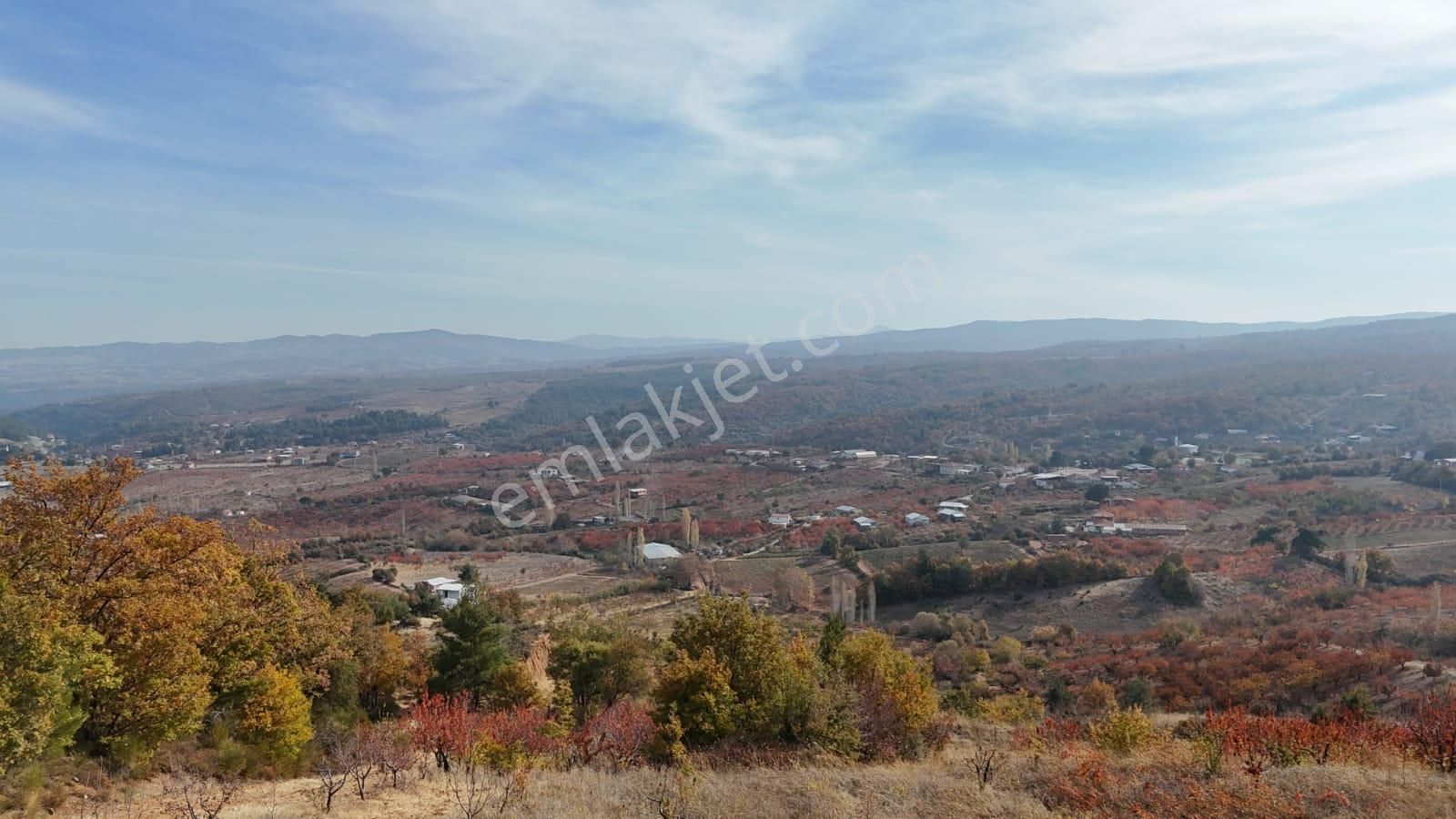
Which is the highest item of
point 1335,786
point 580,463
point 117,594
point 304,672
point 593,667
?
point 117,594

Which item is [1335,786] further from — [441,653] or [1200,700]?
[441,653]

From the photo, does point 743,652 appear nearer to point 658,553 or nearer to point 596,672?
point 596,672

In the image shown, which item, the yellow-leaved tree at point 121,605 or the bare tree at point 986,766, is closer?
the bare tree at point 986,766

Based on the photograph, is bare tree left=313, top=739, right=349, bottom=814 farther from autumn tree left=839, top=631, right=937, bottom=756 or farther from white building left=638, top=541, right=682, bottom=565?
white building left=638, top=541, right=682, bottom=565

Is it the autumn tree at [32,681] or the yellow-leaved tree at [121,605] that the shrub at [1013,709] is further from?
the autumn tree at [32,681]

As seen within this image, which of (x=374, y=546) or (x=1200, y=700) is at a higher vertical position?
(x=1200, y=700)

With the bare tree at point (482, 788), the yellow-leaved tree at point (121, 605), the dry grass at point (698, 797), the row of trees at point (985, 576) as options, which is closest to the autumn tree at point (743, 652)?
the dry grass at point (698, 797)

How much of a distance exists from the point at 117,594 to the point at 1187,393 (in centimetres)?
12985

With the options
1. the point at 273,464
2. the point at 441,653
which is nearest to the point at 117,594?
the point at 441,653

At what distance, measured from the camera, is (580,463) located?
10206cm

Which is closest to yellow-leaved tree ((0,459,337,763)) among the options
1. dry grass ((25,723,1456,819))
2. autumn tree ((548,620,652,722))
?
dry grass ((25,723,1456,819))

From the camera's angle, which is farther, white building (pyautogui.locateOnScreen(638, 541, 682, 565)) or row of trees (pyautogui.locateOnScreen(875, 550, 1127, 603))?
white building (pyautogui.locateOnScreen(638, 541, 682, 565))

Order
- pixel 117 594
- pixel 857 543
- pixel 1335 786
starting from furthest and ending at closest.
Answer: pixel 857 543 → pixel 117 594 → pixel 1335 786

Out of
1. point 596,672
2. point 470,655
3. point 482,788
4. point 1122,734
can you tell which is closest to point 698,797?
point 482,788
